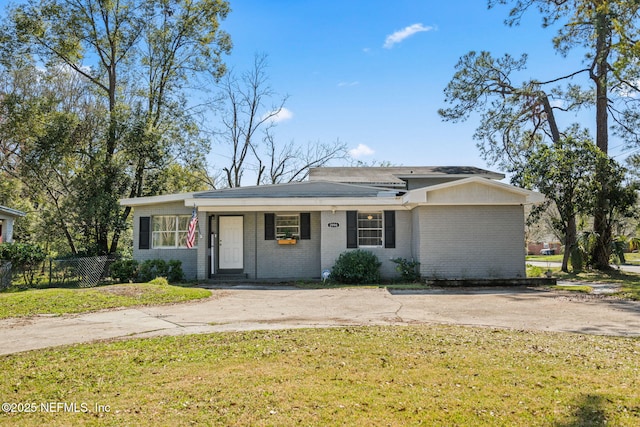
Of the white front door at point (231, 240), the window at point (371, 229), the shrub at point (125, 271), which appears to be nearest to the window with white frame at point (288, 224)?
the white front door at point (231, 240)

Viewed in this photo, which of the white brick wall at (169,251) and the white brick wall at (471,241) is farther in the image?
the white brick wall at (169,251)

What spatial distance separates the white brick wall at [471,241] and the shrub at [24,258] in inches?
488

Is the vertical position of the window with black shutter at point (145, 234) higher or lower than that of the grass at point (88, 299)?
higher

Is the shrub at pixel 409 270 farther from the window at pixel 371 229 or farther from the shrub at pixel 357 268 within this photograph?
the window at pixel 371 229

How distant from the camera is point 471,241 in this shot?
1454 centimetres

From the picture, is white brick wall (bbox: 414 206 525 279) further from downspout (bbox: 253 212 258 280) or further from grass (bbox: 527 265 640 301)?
downspout (bbox: 253 212 258 280)

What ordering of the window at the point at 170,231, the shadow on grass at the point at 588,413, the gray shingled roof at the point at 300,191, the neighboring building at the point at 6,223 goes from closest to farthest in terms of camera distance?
the shadow on grass at the point at 588,413 → the gray shingled roof at the point at 300,191 → the window at the point at 170,231 → the neighboring building at the point at 6,223

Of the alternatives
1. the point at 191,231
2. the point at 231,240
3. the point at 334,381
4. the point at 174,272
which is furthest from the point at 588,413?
the point at 231,240

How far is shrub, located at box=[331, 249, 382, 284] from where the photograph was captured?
1441 cm

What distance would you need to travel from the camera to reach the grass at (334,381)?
3.64 meters

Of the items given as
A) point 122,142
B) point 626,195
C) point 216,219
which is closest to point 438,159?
point 626,195

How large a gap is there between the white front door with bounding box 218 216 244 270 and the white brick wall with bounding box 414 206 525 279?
243 inches

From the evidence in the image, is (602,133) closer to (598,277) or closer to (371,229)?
(598,277)

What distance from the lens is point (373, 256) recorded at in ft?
48.3
